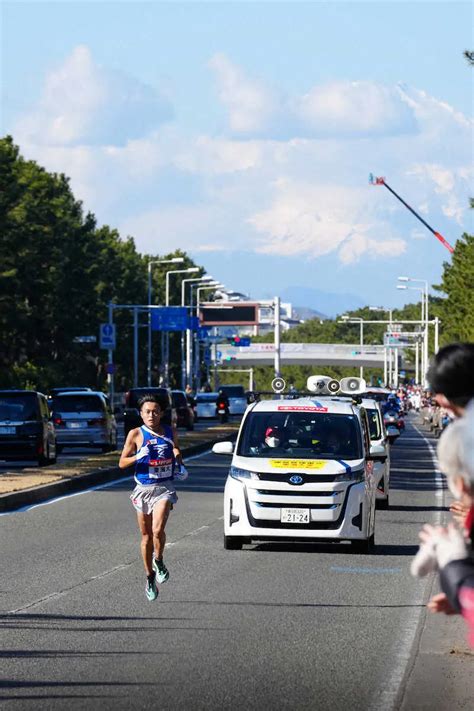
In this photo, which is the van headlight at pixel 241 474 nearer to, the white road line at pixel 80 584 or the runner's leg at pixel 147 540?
the white road line at pixel 80 584

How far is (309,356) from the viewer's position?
19000 centimetres

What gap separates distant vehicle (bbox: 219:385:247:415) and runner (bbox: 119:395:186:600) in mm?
82418

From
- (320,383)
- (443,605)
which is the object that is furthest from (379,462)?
(443,605)

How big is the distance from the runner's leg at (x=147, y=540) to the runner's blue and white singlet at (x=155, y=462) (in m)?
0.29

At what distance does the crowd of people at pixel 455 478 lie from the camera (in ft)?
16.9

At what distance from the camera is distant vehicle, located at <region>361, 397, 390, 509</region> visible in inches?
1010

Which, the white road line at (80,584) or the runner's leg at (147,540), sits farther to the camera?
the runner's leg at (147,540)

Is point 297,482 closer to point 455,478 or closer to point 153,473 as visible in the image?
point 153,473

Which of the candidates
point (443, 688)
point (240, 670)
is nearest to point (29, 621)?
point (240, 670)

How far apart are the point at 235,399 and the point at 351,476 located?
8024cm

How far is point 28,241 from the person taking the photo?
268 ft

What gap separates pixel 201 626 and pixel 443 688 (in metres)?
Answer: 2.84

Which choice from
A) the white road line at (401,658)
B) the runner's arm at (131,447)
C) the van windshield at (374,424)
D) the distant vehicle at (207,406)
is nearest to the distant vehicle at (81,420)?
the van windshield at (374,424)

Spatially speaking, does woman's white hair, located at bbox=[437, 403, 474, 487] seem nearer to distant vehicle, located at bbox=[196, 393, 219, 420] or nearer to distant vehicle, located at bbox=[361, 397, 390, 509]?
distant vehicle, located at bbox=[361, 397, 390, 509]
